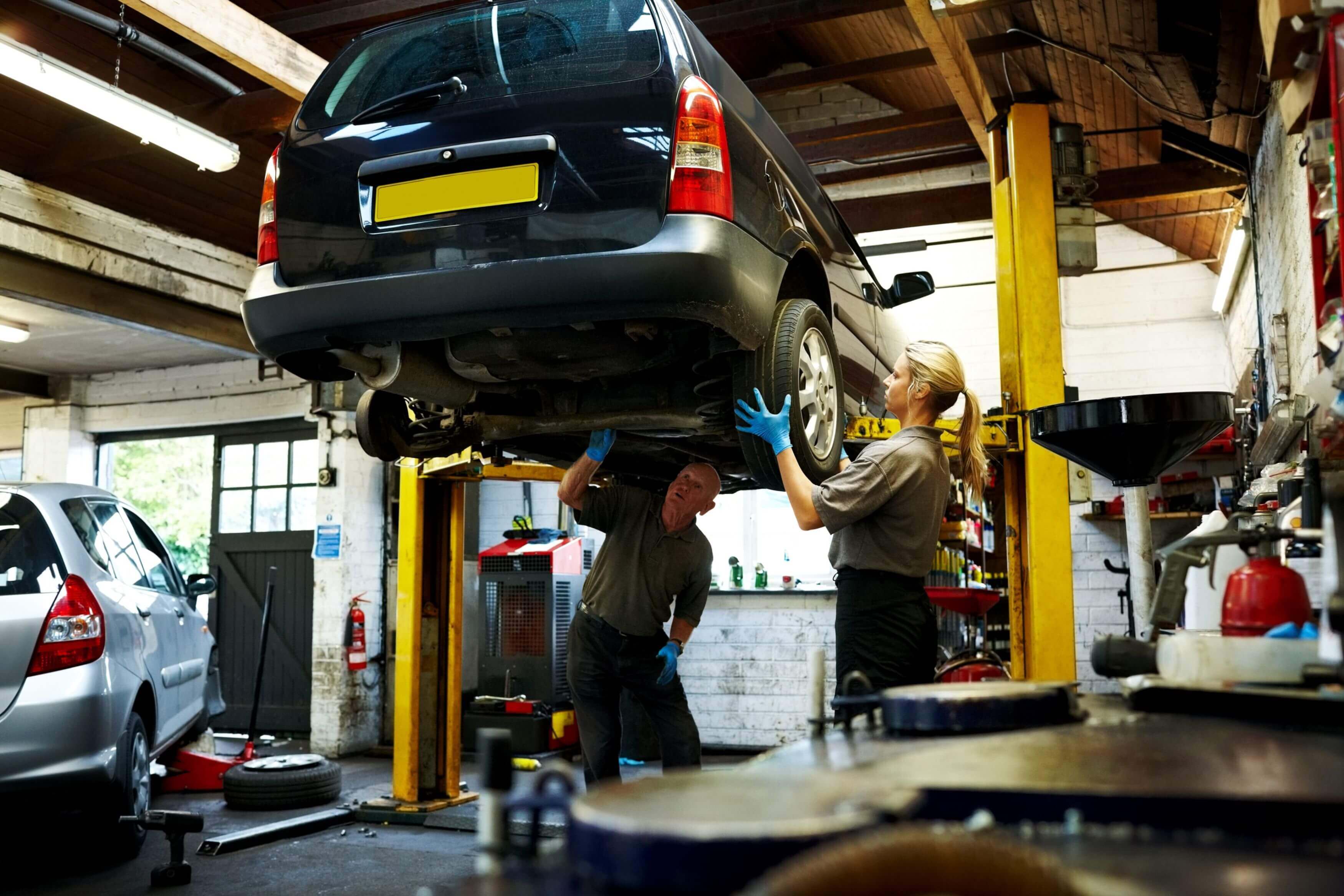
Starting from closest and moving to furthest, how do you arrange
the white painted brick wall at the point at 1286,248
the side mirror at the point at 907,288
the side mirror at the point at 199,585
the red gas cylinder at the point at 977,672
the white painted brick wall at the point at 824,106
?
the red gas cylinder at the point at 977,672
the white painted brick wall at the point at 1286,248
the side mirror at the point at 907,288
the side mirror at the point at 199,585
the white painted brick wall at the point at 824,106

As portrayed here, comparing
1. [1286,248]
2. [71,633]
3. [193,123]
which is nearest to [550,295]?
[71,633]

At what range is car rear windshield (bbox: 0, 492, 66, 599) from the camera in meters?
3.98

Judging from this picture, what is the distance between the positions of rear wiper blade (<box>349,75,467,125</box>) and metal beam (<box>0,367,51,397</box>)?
358 inches

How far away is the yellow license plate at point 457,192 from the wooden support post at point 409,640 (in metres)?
3.21

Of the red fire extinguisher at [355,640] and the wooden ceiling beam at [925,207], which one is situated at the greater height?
the wooden ceiling beam at [925,207]

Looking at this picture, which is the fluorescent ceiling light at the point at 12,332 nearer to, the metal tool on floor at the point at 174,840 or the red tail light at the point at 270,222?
the metal tool on floor at the point at 174,840

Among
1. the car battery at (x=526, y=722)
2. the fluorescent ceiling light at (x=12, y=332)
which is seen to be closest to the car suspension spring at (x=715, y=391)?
the car battery at (x=526, y=722)

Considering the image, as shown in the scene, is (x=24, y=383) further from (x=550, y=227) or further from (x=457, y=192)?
(x=550, y=227)

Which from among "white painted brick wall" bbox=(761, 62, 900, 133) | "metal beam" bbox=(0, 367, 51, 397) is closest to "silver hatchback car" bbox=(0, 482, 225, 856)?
"metal beam" bbox=(0, 367, 51, 397)

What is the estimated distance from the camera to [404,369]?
9.67ft

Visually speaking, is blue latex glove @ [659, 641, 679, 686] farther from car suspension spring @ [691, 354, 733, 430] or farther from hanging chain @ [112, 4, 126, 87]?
hanging chain @ [112, 4, 126, 87]

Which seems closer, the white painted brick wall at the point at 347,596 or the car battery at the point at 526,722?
the car battery at the point at 526,722

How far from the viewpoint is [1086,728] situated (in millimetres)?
1344

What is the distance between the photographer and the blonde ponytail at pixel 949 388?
2.98m
